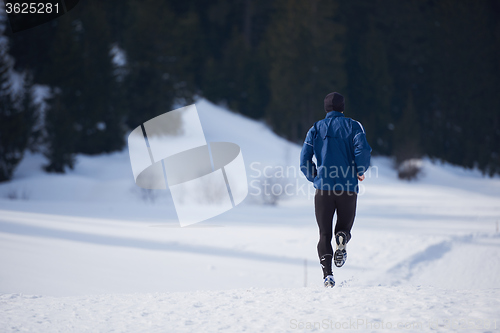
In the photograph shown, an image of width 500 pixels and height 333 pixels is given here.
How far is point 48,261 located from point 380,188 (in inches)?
652

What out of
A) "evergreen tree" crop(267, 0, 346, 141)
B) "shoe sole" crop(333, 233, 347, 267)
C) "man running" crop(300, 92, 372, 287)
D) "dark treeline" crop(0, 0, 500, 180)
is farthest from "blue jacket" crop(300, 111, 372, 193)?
"evergreen tree" crop(267, 0, 346, 141)

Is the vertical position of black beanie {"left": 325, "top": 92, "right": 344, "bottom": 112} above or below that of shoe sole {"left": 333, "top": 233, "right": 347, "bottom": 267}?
above

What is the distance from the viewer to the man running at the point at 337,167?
165 inches

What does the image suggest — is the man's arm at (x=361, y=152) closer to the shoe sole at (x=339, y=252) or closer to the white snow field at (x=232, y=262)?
the shoe sole at (x=339, y=252)

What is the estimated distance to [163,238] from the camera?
400 inches

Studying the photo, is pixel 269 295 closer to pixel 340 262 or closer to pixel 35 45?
pixel 340 262

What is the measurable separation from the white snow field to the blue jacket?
0.97 meters

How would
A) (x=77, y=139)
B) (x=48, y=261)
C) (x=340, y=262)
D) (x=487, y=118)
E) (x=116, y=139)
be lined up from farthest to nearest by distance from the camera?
1. (x=487, y=118)
2. (x=116, y=139)
3. (x=77, y=139)
4. (x=48, y=261)
5. (x=340, y=262)

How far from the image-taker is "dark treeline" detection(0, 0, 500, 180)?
74.8 feet

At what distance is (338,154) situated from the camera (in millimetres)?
4227

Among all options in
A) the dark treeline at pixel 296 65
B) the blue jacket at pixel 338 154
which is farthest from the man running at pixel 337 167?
the dark treeline at pixel 296 65

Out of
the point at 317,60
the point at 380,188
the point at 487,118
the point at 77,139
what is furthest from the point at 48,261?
the point at 487,118

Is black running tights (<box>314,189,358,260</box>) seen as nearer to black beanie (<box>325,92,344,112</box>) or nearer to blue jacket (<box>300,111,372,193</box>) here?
blue jacket (<box>300,111,372,193</box>)

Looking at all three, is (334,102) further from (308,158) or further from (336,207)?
(336,207)
